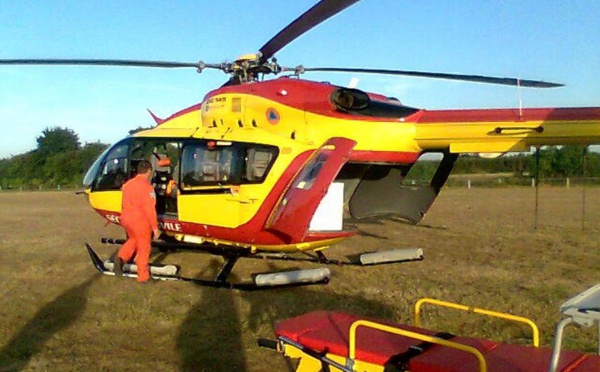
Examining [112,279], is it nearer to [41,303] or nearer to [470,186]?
[41,303]

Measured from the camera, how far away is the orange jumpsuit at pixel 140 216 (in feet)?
29.7

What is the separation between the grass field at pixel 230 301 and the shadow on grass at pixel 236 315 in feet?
0.05

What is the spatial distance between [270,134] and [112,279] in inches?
154

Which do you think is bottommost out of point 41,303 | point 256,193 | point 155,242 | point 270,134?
point 41,303

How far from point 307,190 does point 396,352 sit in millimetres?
3875

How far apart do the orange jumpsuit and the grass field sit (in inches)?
24.5

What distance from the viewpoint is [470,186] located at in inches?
1812

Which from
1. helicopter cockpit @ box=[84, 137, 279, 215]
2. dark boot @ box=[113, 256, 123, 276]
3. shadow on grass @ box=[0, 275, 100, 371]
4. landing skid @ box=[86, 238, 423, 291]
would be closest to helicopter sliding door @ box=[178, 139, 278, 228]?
helicopter cockpit @ box=[84, 137, 279, 215]

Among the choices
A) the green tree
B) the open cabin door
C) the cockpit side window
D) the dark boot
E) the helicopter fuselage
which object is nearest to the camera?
the open cabin door

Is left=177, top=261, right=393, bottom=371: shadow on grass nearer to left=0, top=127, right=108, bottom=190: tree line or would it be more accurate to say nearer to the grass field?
the grass field

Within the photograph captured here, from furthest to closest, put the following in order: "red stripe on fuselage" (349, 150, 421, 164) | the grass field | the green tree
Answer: the green tree < "red stripe on fuselage" (349, 150, 421, 164) < the grass field

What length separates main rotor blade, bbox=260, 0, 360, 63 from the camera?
7.02 m

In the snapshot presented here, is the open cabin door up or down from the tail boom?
down

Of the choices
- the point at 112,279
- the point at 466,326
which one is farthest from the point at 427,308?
the point at 112,279
